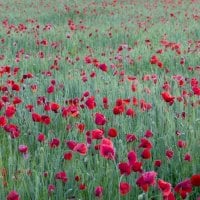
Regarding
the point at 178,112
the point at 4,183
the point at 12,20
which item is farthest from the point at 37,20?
the point at 4,183

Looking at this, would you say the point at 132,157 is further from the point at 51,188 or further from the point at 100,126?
the point at 100,126

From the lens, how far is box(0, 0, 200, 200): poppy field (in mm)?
2047

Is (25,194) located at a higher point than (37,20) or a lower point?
lower

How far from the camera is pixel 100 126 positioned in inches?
122

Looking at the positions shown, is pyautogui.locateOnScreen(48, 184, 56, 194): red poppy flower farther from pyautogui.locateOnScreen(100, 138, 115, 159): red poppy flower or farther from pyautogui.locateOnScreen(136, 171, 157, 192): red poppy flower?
pyautogui.locateOnScreen(136, 171, 157, 192): red poppy flower

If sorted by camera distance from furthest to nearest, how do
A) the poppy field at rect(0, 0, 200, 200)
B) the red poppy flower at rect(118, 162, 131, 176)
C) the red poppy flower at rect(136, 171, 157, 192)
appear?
the poppy field at rect(0, 0, 200, 200) < the red poppy flower at rect(118, 162, 131, 176) < the red poppy flower at rect(136, 171, 157, 192)

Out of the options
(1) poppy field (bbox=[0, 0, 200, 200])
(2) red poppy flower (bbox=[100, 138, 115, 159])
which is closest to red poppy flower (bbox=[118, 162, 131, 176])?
(1) poppy field (bbox=[0, 0, 200, 200])

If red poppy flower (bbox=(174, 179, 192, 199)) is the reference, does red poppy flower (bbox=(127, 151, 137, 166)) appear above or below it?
above

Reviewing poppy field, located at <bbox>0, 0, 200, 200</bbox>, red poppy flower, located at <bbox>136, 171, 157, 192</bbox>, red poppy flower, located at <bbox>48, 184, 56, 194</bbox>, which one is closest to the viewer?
red poppy flower, located at <bbox>136, 171, 157, 192</bbox>

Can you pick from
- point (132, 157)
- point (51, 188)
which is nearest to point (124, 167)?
point (132, 157)

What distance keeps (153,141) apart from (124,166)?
0.93 meters

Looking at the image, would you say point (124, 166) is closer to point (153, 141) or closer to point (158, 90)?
point (153, 141)

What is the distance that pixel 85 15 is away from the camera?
13.1 meters

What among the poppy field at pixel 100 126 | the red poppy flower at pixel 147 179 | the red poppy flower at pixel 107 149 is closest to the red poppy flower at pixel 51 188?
the poppy field at pixel 100 126
